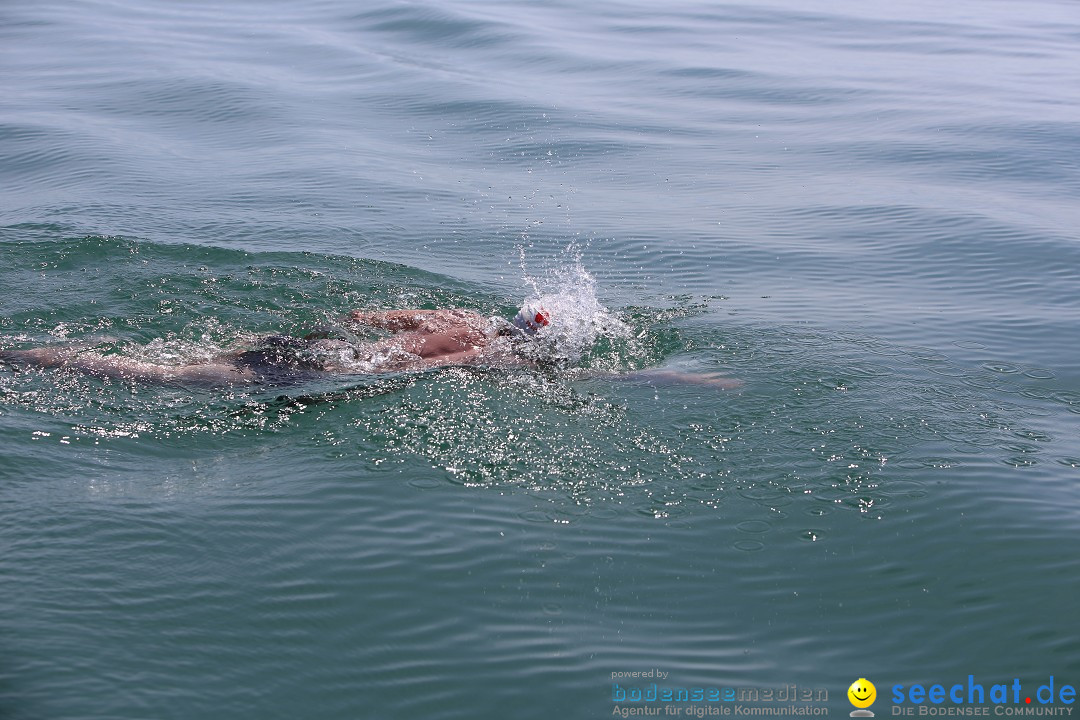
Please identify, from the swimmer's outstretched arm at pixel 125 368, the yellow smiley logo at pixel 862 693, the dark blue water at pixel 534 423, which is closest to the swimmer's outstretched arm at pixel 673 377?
the dark blue water at pixel 534 423

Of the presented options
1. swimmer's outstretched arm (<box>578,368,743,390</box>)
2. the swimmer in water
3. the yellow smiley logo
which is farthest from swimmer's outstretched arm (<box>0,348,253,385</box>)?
the yellow smiley logo

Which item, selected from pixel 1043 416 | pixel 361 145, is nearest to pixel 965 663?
pixel 1043 416

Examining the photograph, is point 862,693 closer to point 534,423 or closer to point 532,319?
point 534,423

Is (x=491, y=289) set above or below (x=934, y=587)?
above

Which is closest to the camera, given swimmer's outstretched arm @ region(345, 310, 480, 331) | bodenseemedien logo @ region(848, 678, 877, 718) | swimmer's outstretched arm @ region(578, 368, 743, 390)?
bodenseemedien logo @ region(848, 678, 877, 718)

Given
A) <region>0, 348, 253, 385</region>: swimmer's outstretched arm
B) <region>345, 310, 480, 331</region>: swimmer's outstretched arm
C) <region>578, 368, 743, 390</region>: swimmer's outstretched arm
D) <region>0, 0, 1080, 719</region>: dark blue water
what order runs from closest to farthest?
<region>0, 0, 1080, 719</region>: dark blue water, <region>0, 348, 253, 385</region>: swimmer's outstretched arm, <region>578, 368, 743, 390</region>: swimmer's outstretched arm, <region>345, 310, 480, 331</region>: swimmer's outstretched arm

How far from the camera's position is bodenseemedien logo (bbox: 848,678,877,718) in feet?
17.5

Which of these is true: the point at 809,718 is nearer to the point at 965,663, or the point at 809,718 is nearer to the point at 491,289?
the point at 965,663

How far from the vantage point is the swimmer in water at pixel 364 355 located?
8359mm

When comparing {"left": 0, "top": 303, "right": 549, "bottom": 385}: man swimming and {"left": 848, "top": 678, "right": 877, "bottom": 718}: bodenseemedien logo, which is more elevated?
{"left": 0, "top": 303, "right": 549, "bottom": 385}: man swimming

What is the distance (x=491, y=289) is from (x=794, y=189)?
264 inches

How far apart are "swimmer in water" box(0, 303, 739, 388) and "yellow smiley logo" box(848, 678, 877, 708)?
3.67 metres

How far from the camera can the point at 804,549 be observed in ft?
21.8

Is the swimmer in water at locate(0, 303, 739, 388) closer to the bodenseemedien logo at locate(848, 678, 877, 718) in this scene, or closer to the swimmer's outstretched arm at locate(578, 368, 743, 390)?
the swimmer's outstretched arm at locate(578, 368, 743, 390)
